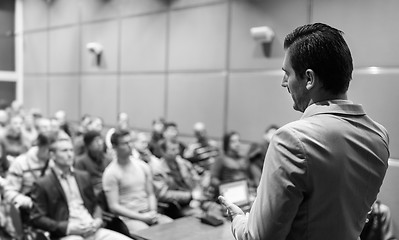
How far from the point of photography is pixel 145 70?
23.1 ft

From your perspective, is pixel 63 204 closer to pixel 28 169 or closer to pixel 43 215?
pixel 43 215

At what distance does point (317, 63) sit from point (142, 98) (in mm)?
6206

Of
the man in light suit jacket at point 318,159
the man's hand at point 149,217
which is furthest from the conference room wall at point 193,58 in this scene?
the man in light suit jacket at point 318,159

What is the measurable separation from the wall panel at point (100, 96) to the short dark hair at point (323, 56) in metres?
6.76

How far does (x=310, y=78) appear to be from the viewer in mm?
1037

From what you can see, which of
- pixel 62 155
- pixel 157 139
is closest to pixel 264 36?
pixel 157 139

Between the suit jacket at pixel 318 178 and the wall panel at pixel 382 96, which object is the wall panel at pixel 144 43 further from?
the suit jacket at pixel 318 178

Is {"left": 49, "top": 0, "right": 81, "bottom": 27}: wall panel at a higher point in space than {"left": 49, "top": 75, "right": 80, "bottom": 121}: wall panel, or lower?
higher

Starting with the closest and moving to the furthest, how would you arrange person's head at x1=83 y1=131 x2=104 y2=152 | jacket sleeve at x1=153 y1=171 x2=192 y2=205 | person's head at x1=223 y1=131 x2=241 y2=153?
jacket sleeve at x1=153 y1=171 x2=192 y2=205 < person's head at x1=83 y1=131 x2=104 y2=152 < person's head at x1=223 y1=131 x2=241 y2=153

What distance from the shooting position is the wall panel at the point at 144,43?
22.2 feet

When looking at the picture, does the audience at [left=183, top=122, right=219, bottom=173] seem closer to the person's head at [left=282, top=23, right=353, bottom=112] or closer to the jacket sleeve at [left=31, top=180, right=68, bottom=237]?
the jacket sleeve at [left=31, top=180, right=68, bottom=237]

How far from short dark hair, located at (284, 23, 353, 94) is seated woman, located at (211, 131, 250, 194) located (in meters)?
3.21

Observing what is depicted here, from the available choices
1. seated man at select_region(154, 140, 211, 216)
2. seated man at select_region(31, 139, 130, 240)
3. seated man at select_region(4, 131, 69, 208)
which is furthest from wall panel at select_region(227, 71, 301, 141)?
seated man at select_region(31, 139, 130, 240)

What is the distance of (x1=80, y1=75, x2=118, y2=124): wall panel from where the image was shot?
7641 mm
